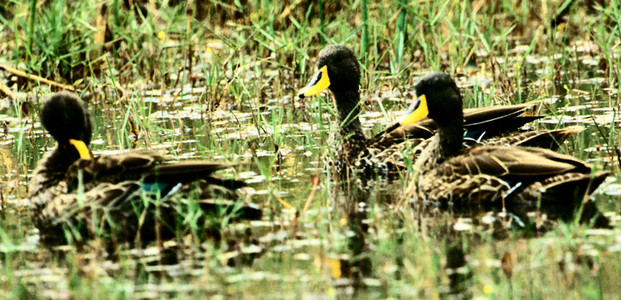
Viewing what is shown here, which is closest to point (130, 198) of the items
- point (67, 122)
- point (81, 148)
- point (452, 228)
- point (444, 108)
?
point (81, 148)

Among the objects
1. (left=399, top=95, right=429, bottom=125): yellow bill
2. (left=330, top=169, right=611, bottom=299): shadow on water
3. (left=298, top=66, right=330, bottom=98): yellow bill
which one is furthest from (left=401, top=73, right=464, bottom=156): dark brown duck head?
(left=298, top=66, right=330, bottom=98): yellow bill

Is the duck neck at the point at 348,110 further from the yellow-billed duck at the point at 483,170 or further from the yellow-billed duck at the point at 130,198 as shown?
the yellow-billed duck at the point at 130,198

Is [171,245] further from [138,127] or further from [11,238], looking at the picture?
[138,127]

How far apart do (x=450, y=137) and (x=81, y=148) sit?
2426 millimetres

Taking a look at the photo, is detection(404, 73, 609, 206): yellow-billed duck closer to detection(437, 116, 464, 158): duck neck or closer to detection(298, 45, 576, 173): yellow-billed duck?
detection(437, 116, 464, 158): duck neck

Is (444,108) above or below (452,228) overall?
above

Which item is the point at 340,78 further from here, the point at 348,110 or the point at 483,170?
the point at 483,170

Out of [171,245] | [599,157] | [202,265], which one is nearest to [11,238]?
[171,245]

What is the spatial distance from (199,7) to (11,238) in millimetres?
8316

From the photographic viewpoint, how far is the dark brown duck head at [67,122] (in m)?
7.09

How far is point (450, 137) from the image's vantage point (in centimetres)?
736

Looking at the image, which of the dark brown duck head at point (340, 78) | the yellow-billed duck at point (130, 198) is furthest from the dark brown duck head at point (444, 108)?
the yellow-billed duck at point (130, 198)

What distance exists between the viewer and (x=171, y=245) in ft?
19.7

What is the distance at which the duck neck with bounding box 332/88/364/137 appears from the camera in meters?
8.52
